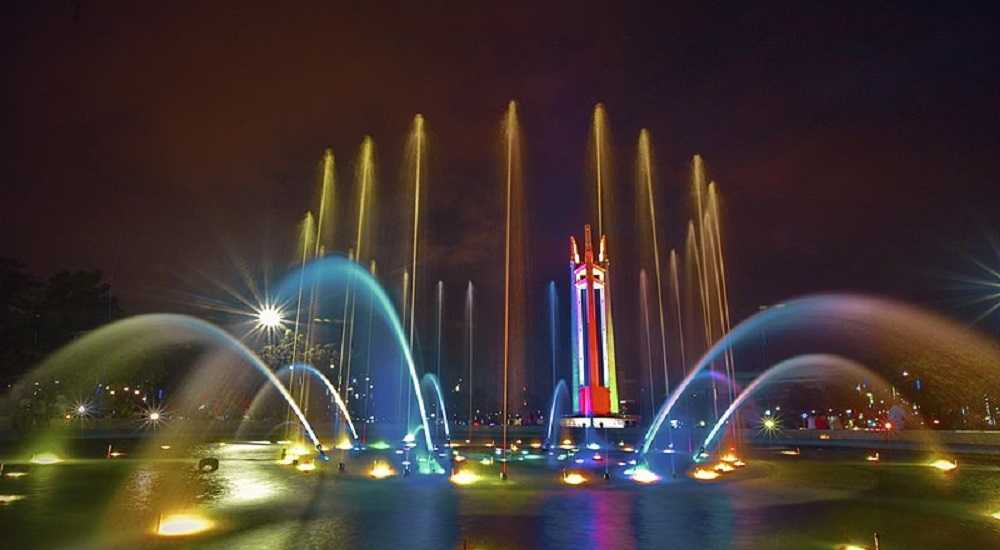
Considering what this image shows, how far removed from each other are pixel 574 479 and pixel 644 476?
3.06 metres

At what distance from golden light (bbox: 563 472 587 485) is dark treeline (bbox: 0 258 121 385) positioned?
46685mm

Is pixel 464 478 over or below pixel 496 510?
over

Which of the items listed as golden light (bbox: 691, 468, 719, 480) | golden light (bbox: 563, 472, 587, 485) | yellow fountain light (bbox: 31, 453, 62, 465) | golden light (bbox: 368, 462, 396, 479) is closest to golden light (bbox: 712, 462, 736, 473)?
golden light (bbox: 691, 468, 719, 480)

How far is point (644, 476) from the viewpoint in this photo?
25141 millimetres

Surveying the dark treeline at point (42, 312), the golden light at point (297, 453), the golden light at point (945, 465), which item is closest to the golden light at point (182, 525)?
the golden light at point (297, 453)

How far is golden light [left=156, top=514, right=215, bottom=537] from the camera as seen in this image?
558 inches

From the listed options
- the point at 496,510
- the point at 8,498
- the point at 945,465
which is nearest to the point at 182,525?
the point at 496,510

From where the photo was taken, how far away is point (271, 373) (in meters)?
67.0

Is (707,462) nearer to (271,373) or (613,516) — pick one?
(613,516)

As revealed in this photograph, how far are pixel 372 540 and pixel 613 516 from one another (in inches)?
254

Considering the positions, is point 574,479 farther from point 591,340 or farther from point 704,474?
point 591,340

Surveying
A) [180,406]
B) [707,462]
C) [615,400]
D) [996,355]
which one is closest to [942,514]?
[707,462]

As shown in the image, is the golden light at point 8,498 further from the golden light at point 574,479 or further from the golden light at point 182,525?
the golden light at point 574,479

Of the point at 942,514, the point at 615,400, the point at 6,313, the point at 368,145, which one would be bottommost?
the point at 942,514
